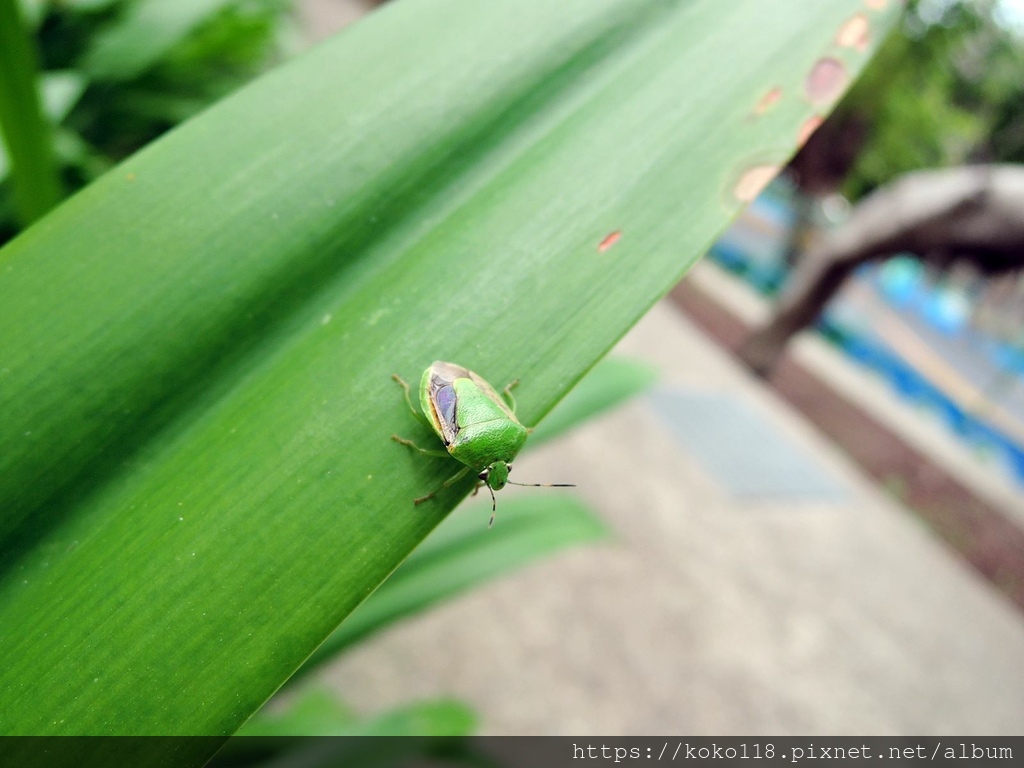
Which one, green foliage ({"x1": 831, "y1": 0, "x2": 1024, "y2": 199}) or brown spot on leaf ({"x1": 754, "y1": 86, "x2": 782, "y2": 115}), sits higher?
green foliage ({"x1": 831, "y1": 0, "x2": 1024, "y2": 199})

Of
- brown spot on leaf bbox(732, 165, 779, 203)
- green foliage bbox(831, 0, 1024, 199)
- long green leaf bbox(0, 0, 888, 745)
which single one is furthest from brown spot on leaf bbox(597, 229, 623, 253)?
green foliage bbox(831, 0, 1024, 199)

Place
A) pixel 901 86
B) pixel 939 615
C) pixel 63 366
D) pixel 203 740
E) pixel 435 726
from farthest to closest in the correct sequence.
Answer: pixel 901 86 → pixel 939 615 → pixel 435 726 → pixel 63 366 → pixel 203 740

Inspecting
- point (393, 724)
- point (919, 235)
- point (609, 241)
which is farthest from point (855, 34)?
point (919, 235)

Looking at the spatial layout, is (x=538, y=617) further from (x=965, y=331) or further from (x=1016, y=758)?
(x=965, y=331)

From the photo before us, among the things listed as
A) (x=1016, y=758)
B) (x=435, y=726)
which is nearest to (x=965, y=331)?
(x=1016, y=758)

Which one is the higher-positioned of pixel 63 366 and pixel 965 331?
pixel 63 366

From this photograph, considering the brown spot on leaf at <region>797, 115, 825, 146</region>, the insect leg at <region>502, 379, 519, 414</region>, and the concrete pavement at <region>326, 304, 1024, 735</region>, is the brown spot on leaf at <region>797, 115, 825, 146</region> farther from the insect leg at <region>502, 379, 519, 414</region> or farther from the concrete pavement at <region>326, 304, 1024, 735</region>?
the concrete pavement at <region>326, 304, 1024, 735</region>

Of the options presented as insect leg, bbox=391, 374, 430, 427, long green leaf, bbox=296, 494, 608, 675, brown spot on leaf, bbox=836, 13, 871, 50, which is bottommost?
long green leaf, bbox=296, 494, 608, 675
